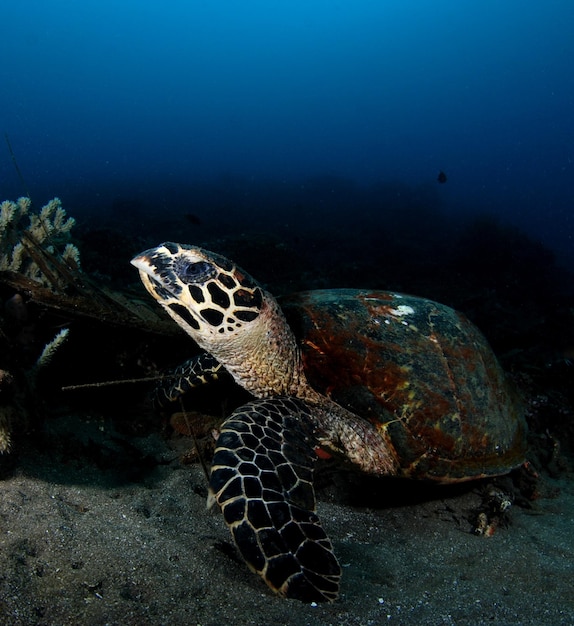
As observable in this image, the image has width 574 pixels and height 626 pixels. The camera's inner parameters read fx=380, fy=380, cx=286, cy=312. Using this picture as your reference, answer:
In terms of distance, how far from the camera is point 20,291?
8.99 feet

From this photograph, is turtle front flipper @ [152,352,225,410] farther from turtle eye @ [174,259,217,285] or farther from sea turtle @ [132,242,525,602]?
turtle eye @ [174,259,217,285]

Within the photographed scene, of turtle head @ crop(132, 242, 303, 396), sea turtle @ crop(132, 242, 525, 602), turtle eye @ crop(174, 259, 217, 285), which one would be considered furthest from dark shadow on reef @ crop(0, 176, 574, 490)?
turtle eye @ crop(174, 259, 217, 285)

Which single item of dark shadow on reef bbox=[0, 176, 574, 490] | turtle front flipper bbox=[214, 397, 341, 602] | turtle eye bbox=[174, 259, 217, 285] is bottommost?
dark shadow on reef bbox=[0, 176, 574, 490]

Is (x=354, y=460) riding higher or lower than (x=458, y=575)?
higher

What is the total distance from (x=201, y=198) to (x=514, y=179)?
62.1m

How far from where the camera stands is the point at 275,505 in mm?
1634

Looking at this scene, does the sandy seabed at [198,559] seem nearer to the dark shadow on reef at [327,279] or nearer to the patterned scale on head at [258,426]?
the patterned scale on head at [258,426]

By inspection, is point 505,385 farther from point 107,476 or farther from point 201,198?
point 201,198

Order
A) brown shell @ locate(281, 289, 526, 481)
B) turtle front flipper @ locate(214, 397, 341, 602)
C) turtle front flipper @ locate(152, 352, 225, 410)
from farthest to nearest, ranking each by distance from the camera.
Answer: turtle front flipper @ locate(152, 352, 225, 410)
brown shell @ locate(281, 289, 526, 481)
turtle front flipper @ locate(214, 397, 341, 602)

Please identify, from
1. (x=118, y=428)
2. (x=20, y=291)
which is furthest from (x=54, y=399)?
(x=20, y=291)

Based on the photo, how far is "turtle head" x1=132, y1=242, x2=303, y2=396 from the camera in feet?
7.55

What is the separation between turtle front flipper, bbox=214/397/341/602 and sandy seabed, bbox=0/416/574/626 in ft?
0.27

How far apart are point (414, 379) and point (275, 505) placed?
1377 millimetres

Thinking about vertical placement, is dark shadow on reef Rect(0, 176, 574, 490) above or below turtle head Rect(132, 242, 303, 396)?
below
